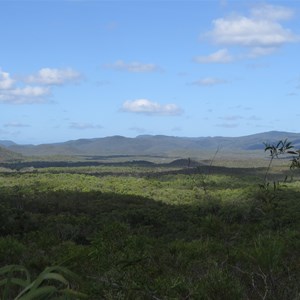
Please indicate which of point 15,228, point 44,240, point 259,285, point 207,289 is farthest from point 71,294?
point 15,228

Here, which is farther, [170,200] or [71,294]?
[170,200]

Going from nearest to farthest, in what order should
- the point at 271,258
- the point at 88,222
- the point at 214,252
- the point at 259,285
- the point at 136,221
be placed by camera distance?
the point at 271,258 → the point at 259,285 → the point at 214,252 → the point at 88,222 → the point at 136,221

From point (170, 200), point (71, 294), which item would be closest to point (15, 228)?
point (71, 294)

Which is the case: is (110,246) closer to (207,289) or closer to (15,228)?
(207,289)

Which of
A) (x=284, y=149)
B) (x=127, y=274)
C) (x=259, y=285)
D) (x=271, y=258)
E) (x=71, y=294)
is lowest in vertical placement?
(x=259, y=285)

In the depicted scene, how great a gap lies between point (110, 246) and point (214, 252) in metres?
4.12

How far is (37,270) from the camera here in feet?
25.4

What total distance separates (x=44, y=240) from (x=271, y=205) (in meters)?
8.40

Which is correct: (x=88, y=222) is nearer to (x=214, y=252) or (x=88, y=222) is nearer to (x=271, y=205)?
(x=214, y=252)

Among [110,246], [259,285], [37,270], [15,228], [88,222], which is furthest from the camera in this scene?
[88,222]

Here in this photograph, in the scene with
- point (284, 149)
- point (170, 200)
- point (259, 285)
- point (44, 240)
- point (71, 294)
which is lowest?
point (170, 200)

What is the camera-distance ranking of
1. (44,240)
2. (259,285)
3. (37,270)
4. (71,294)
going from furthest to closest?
1. (44,240)
2. (37,270)
3. (259,285)
4. (71,294)

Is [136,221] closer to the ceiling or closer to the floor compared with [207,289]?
closer to the floor

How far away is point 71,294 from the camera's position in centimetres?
222
